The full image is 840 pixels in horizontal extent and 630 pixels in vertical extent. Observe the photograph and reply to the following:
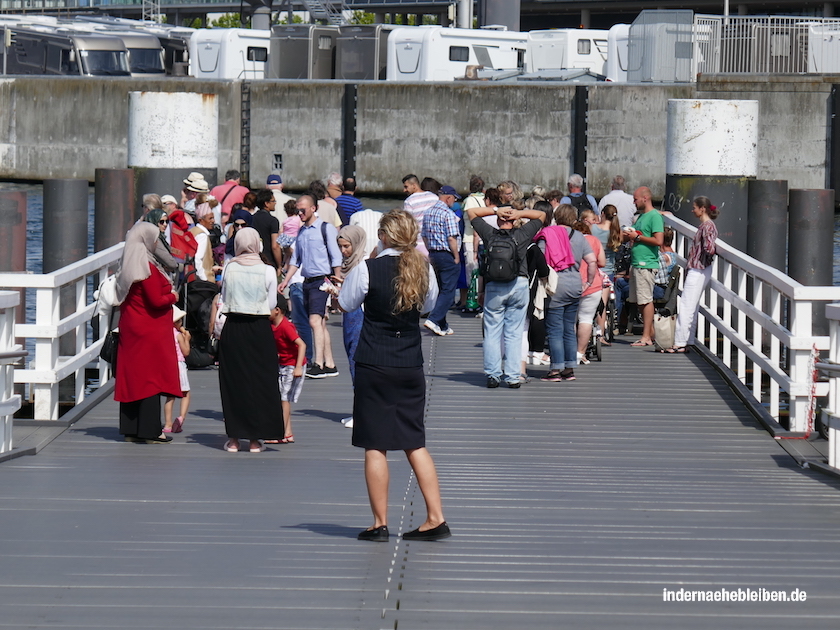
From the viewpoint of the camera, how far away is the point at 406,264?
6188 mm

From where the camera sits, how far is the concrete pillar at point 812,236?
534 inches

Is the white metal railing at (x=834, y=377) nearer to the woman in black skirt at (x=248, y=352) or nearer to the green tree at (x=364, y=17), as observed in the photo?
the woman in black skirt at (x=248, y=352)

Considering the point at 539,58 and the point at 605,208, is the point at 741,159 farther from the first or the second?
the point at 539,58

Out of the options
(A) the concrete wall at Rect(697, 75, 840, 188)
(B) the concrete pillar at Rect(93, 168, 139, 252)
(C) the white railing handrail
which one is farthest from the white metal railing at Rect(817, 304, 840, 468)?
(A) the concrete wall at Rect(697, 75, 840, 188)

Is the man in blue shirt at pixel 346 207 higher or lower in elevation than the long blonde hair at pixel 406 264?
higher

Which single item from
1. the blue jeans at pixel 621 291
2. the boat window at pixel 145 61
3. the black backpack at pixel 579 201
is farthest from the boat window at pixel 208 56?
the blue jeans at pixel 621 291

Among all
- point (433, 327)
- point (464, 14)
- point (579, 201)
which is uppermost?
point (464, 14)

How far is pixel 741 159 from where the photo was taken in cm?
1567

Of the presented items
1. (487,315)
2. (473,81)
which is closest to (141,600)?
(487,315)

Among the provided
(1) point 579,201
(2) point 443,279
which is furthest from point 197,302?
(1) point 579,201

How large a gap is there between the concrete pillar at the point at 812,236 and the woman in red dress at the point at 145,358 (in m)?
7.20

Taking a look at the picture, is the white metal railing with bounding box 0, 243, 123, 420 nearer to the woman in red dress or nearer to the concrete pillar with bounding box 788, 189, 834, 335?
the woman in red dress

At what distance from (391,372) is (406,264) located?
502 millimetres

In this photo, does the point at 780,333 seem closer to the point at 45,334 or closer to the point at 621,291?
the point at 45,334
